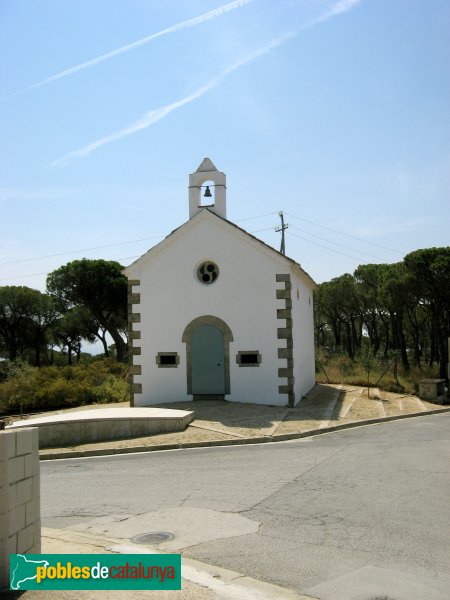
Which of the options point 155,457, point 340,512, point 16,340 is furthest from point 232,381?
point 16,340

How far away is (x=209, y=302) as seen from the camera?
1770 centimetres

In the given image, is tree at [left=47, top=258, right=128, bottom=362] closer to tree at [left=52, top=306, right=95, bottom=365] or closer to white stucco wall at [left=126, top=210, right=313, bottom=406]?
tree at [left=52, top=306, right=95, bottom=365]

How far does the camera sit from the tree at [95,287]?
130 feet

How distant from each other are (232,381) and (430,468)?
27.2 feet

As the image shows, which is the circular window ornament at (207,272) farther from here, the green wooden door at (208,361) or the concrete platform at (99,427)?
the concrete platform at (99,427)

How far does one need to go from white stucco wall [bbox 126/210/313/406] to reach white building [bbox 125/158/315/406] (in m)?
0.03

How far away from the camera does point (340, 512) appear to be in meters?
7.25

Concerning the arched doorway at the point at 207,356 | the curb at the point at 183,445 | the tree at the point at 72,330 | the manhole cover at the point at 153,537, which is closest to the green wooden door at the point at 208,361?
the arched doorway at the point at 207,356

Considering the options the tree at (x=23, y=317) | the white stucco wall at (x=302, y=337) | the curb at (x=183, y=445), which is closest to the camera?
the curb at (x=183, y=445)

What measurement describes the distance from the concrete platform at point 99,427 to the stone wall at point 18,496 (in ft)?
27.7

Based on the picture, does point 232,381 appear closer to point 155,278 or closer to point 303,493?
point 155,278

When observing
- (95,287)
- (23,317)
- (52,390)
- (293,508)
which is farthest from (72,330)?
(293,508)

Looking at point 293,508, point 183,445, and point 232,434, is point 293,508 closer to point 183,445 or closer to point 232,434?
point 183,445
